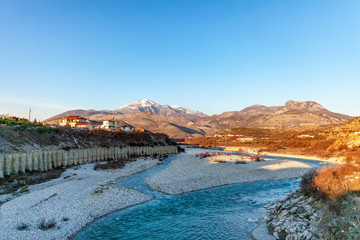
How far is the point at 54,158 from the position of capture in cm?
2839

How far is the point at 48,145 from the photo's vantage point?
34031mm

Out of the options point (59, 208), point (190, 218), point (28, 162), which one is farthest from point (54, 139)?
point (190, 218)

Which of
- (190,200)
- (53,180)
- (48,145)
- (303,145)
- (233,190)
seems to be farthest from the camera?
(303,145)

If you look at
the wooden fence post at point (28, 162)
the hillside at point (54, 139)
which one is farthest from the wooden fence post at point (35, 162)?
the hillside at point (54, 139)

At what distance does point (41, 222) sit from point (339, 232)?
544 inches

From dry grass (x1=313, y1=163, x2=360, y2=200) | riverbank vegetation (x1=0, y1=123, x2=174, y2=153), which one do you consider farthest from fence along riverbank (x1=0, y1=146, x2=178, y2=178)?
dry grass (x1=313, y1=163, x2=360, y2=200)

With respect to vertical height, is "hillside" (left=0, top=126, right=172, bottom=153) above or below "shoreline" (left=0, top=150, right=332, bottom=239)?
above

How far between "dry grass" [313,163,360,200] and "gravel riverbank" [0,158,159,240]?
12.4 metres

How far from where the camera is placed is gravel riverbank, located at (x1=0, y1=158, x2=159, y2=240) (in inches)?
429

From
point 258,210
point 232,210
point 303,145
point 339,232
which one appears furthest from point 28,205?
point 303,145

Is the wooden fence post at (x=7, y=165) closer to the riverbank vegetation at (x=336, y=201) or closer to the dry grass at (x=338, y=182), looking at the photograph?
the riverbank vegetation at (x=336, y=201)

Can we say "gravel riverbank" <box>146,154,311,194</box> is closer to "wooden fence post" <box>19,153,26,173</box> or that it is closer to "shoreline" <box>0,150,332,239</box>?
"shoreline" <box>0,150,332,239</box>

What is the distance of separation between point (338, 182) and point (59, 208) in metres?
16.8

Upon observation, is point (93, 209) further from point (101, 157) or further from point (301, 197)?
point (101, 157)
